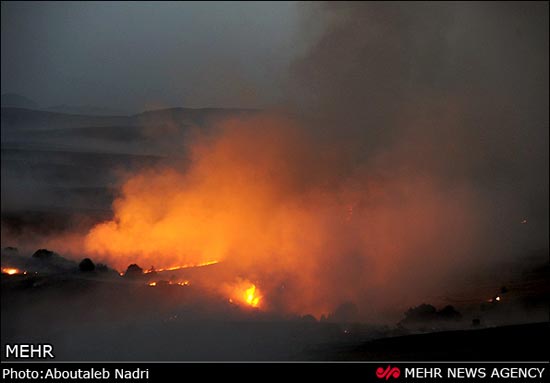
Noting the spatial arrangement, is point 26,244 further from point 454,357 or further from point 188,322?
point 454,357

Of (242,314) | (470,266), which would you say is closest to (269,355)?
(242,314)

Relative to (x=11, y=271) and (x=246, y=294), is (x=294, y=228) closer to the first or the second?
(x=246, y=294)

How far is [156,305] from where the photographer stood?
17.6 metres

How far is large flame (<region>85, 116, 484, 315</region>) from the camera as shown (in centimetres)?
2072

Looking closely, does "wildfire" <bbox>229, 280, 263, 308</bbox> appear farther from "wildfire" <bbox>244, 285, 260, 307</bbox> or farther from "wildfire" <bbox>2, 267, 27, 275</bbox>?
"wildfire" <bbox>2, 267, 27, 275</bbox>

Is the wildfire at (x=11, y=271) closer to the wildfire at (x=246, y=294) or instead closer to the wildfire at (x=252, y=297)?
the wildfire at (x=246, y=294)

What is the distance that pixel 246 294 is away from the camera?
19.3m

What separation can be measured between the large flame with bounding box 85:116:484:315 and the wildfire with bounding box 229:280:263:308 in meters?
0.07

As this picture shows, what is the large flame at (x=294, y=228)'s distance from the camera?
816 inches
